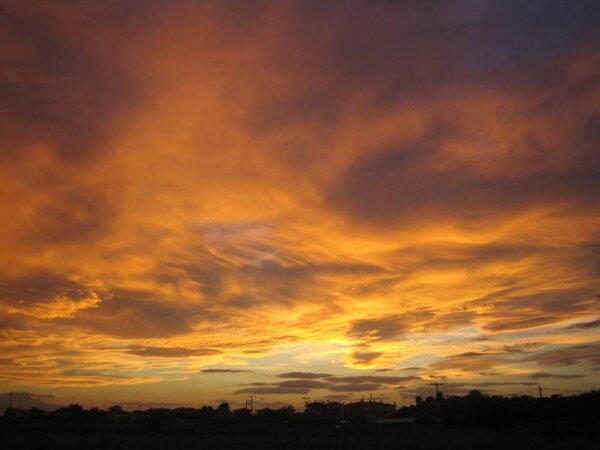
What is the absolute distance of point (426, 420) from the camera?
73312 mm

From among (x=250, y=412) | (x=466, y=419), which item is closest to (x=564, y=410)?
(x=466, y=419)

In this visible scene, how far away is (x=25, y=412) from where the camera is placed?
4259 inches

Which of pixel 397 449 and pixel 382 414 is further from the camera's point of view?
pixel 382 414

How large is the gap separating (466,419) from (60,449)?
52504 millimetres

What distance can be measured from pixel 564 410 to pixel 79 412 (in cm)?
8550

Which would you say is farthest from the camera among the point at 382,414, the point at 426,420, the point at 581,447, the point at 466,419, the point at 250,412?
the point at 382,414

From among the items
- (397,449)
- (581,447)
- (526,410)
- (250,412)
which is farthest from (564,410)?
(250,412)

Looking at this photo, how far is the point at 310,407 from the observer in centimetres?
15725

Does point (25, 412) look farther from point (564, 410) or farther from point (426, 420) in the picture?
A: point (564, 410)

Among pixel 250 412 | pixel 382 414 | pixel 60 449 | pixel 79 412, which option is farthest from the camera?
pixel 382 414

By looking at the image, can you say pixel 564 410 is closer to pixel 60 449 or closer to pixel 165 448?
pixel 165 448

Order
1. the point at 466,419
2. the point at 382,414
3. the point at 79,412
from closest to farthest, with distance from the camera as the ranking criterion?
the point at 466,419
the point at 79,412
the point at 382,414

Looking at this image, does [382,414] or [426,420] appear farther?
[382,414]

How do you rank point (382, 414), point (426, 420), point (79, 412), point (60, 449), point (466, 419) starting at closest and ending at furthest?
point (60, 449), point (466, 419), point (426, 420), point (79, 412), point (382, 414)
